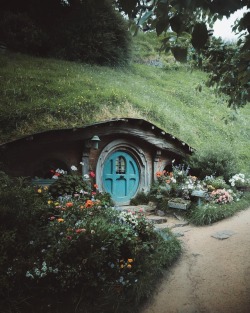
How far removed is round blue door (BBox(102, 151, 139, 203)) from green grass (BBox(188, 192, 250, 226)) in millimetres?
2440

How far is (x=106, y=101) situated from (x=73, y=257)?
9.14 m

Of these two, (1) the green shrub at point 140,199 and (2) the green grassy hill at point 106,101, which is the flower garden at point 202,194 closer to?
(1) the green shrub at point 140,199

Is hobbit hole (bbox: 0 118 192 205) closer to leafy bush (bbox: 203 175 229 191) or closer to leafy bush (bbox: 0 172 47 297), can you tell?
leafy bush (bbox: 203 175 229 191)

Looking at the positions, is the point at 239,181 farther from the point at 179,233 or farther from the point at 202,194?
the point at 179,233

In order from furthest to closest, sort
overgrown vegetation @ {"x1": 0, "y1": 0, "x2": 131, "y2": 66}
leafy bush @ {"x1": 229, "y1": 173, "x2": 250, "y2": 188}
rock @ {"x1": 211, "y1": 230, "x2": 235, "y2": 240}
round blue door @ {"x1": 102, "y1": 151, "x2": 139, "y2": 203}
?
overgrown vegetation @ {"x1": 0, "y1": 0, "x2": 131, "y2": 66}, leafy bush @ {"x1": 229, "y1": 173, "x2": 250, "y2": 188}, round blue door @ {"x1": 102, "y1": 151, "x2": 139, "y2": 203}, rock @ {"x1": 211, "y1": 230, "x2": 235, "y2": 240}

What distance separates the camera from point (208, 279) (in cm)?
470

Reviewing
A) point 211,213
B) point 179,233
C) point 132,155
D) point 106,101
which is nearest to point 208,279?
point 179,233

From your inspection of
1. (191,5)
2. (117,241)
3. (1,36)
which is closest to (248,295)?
(117,241)

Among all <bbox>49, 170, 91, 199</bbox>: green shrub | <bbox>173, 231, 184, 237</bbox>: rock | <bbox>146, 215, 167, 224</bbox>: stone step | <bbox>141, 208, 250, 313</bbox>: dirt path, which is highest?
<bbox>49, 170, 91, 199</bbox>: green shrub

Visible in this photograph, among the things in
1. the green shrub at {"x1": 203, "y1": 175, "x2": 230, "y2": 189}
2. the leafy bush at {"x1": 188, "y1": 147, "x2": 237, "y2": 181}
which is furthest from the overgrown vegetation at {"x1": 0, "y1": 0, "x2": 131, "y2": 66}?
the green shrub at {"x1": 203, "y1": 175, "x2": 230, "y2": 189}

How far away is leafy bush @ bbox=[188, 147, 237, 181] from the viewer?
1036 cm

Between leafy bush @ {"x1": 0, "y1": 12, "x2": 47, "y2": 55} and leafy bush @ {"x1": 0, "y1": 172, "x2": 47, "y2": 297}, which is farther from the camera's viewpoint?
leafy bush @ {"x1": 0, "y1": 12, "x2": 47, "y2": 55}

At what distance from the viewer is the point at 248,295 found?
411cm

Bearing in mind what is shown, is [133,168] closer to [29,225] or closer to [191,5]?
[29,225]
